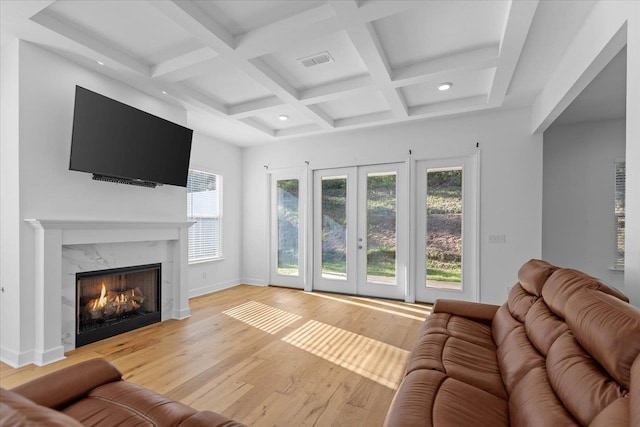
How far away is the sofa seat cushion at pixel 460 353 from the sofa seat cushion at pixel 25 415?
1.55 m

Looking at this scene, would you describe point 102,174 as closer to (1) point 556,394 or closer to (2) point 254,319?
(2) point 254,319

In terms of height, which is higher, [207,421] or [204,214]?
[204,214]

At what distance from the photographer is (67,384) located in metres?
1.33

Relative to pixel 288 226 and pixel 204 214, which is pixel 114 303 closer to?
pixel 204 214

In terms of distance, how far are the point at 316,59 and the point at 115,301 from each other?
3.48 meters

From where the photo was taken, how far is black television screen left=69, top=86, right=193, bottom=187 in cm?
282


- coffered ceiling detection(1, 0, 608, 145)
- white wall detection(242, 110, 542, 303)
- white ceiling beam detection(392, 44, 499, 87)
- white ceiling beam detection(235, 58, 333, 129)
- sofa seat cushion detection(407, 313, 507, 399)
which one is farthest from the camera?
white wall detection(242, 110, 542, 303)

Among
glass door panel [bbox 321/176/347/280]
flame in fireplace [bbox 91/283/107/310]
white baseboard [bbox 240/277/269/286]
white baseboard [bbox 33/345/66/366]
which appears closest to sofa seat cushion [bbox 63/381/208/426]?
white baseboard [bbox 33/345/66/366]

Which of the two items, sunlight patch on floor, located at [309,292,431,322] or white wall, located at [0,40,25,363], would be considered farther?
sunlight patch on floor, located at [309,292,431,322]

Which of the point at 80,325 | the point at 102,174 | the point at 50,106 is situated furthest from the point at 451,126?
the point at 80,325

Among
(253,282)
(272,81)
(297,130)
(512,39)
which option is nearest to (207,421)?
(272,81)

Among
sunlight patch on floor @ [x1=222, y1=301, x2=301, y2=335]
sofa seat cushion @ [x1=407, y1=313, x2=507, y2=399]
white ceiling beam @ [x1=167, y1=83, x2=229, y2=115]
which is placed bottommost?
sunlight patch on floor @ [x1=222, y1=301, x2=301, y2=335]

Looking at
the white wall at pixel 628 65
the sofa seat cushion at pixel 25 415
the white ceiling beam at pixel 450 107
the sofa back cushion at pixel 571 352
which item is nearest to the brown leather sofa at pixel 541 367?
the sofa back cushion at pixel 571 352

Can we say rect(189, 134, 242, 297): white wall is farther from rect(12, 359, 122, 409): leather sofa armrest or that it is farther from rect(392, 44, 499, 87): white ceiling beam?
rect(12, 359, 122, 409): leather sofa armrest
